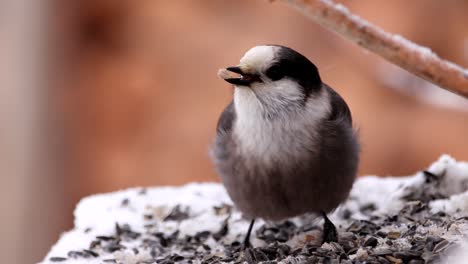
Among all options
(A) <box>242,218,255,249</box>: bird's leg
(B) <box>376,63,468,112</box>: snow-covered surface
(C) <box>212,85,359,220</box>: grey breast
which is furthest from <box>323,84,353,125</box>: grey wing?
(A) <box>242,218,255,249</box>: bird's leg

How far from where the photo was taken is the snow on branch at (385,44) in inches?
49.9

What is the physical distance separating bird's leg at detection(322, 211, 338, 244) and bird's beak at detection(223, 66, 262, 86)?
0.36m

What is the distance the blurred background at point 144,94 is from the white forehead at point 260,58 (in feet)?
3.19

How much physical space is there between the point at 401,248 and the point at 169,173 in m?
1.62

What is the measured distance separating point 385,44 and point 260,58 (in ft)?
1.03

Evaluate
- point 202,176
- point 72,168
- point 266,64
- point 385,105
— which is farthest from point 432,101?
point 72,168

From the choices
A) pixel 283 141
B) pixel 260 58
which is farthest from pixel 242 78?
pixel 283 141

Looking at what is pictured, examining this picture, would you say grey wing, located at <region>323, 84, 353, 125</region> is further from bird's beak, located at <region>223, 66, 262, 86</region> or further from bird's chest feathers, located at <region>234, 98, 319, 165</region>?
bird's beak, located at <region>223, 66, 262, 86</region>

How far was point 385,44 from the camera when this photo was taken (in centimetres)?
130

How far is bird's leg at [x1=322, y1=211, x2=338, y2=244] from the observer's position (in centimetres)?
165

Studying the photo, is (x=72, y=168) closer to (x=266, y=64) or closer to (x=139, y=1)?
(x=139, y=1)

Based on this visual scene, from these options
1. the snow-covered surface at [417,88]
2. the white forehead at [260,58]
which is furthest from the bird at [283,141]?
the snow-covered surface at [417,88]

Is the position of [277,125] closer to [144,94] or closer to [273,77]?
[273,77]

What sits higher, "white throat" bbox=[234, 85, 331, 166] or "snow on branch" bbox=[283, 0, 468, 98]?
"snow on branch" bbox=[283, 0, 468, 98]
